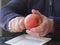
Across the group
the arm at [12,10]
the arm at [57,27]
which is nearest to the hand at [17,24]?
the arm at [12,10]

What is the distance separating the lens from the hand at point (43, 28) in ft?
2.28

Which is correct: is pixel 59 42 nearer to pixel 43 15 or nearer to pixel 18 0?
pixel 43 15

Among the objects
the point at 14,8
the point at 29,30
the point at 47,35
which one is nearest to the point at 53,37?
the point at 47,35

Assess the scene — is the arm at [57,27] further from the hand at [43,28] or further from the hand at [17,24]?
the hand at [17,24]

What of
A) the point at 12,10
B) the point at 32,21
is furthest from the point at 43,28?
the point at 12,10

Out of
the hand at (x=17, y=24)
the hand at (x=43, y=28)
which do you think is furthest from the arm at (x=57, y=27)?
the hand at (x=17, y=24)

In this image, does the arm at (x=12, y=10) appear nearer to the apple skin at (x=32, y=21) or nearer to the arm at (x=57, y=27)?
the apple skin at (x=32, y=21)

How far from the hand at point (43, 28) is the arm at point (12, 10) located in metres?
0.08

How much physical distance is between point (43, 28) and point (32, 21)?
0.07m

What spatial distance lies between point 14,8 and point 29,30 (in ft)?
0.50

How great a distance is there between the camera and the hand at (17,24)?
72 cm

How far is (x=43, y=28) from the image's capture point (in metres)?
0.71

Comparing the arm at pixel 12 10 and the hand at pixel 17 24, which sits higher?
the arm at pixel 12 10

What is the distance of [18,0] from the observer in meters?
0.76
